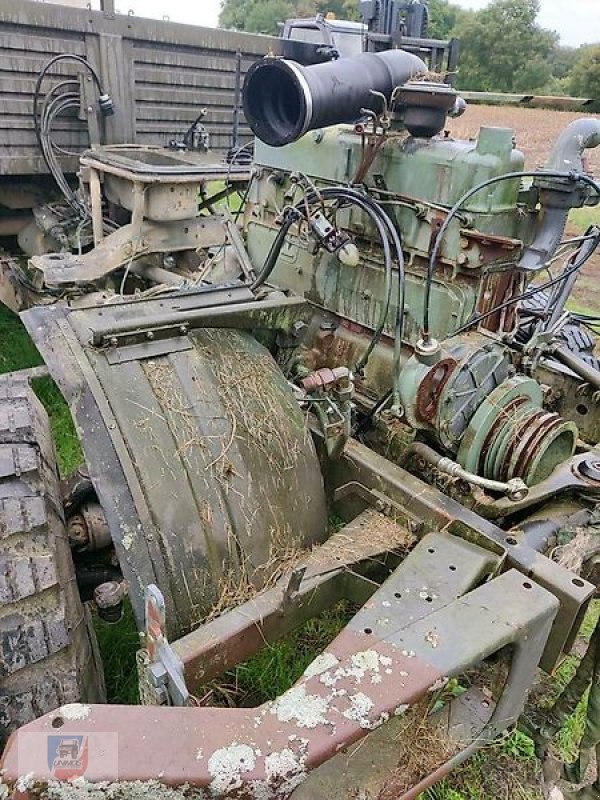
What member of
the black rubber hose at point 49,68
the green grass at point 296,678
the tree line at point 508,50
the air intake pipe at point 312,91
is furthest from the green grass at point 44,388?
the tree line at point 508,50

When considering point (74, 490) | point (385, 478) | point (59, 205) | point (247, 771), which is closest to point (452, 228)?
point (385, 478)

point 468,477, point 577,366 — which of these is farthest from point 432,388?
point 577,366

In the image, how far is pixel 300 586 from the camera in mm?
2074

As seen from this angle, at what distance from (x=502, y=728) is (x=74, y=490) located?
152 cm

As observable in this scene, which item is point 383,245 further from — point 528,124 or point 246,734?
point 528,124

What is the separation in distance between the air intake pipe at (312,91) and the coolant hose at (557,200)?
2.38 feet

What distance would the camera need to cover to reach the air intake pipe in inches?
102

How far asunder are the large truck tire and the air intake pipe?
4.95 ft

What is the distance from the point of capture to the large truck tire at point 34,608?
75.6 inches

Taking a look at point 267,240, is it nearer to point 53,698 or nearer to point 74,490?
point 74,490

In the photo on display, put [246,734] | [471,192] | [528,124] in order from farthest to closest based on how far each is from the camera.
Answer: [528,124] → [471,192] → [246,734]

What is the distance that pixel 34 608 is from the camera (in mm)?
1950
